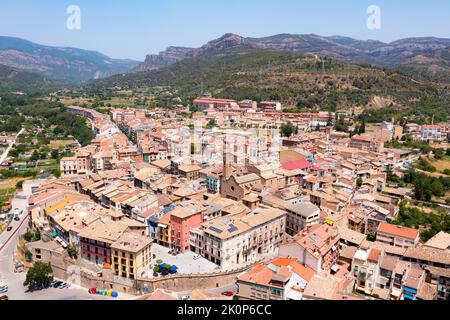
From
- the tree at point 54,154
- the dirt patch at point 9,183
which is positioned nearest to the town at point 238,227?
the dirt patch at point 9,183

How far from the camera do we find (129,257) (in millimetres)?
7488

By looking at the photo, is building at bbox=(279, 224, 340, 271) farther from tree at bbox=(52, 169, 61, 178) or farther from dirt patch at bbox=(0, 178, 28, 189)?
dirt patch at bbox=(0, 178, 28, 189)

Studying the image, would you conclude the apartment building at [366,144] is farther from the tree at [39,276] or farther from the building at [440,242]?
the tree at [39,276]

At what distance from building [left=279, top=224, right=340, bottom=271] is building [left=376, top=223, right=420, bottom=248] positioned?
1230 mm

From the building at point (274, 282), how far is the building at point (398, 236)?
2573mm

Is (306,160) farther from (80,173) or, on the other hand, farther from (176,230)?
(80,173)

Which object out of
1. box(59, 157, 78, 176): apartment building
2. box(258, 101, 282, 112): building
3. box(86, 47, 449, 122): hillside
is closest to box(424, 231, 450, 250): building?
box(59, 157, 78, 176): apartment building

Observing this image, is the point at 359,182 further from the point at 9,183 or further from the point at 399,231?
the point at 9,183

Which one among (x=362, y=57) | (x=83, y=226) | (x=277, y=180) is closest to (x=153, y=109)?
(x=277, y=180)

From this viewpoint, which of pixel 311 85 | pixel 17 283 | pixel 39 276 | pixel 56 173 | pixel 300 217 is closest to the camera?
pixel 39 276

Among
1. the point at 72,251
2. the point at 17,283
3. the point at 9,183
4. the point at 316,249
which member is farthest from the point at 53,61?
the point at 316,249

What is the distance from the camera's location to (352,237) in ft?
28.0

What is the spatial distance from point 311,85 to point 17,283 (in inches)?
1005

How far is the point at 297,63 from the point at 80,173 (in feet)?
85.1
